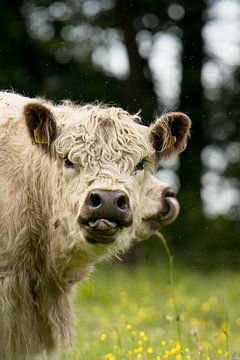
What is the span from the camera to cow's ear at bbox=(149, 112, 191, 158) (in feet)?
23.7

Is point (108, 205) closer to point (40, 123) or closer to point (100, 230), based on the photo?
point (100, 230)

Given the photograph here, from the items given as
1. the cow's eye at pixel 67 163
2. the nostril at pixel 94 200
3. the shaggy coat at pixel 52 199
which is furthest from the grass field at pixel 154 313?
the cow's eye at pixel 67 163

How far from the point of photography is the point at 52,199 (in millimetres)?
6863

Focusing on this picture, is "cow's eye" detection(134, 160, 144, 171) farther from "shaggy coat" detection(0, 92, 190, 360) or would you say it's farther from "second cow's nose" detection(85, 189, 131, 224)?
"second cow's nose" detection(85, 189, 131, 224)

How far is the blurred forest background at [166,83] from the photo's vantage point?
2089 cm

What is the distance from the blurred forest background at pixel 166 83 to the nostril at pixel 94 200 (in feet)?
47.3

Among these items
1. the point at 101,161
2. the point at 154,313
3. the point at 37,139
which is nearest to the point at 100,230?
the point at 101,161

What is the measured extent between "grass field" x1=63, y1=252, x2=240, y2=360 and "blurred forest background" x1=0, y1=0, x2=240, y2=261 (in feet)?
6.15

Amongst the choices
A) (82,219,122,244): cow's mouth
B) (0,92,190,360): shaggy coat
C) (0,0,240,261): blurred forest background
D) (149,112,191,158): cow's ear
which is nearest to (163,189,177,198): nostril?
(149,112,191,158): cow's ear

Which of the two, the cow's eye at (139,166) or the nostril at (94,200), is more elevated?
the nostril at (94,200)

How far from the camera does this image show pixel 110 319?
A: 40.1 ft

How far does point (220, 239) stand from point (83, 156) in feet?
49.6

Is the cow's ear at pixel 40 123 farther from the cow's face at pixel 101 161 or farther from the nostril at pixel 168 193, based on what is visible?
the nostril at pixel 168 193

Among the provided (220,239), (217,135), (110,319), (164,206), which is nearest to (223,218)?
(220,239)
